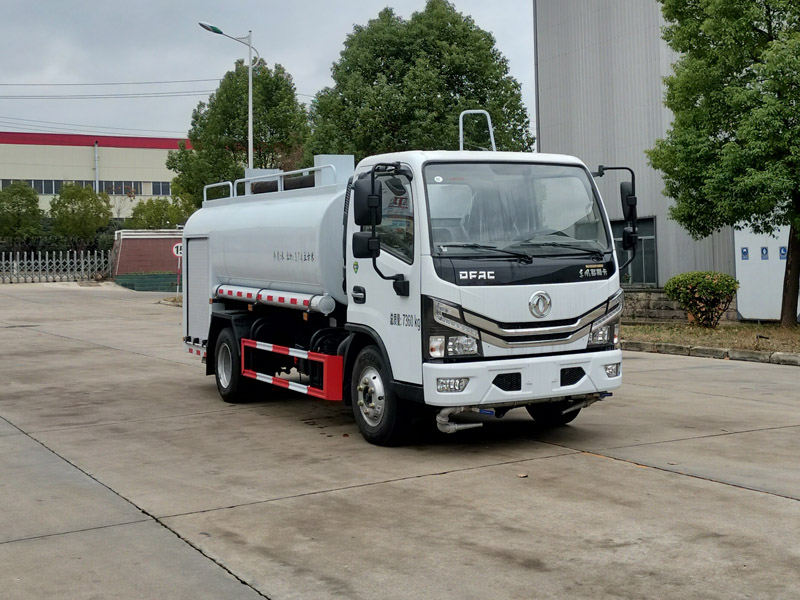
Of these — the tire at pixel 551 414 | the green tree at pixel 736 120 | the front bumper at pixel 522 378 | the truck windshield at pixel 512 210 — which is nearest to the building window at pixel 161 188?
the green tree at pixel 736 120

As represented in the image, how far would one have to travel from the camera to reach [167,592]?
5.12 metres

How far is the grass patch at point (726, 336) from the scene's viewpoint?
16.8m

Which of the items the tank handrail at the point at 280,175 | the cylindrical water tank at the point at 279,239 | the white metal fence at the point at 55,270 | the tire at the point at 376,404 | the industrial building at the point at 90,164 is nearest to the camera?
the tire at the point at 376,404

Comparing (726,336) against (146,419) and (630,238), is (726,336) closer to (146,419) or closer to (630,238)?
(630,238)

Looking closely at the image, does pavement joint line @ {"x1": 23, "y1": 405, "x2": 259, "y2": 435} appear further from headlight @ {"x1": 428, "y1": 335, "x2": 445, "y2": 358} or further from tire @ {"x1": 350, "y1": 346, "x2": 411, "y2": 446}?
headlight @ {"x1": 428, "y1": 335, "x2": 445, "y2": 358}

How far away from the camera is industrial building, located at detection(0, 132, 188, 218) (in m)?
94.5

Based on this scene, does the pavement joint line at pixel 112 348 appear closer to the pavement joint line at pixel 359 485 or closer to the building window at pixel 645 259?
the pavement joint line at pixel 359 485

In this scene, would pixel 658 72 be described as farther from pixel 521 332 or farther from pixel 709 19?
pixel 521 332

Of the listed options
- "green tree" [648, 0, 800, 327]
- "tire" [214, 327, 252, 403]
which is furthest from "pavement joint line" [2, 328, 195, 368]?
"green tree" [648, 0, 800, 327]

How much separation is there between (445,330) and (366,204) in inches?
48.2

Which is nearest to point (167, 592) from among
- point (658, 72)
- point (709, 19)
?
point (709, 19)

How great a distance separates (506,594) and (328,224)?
5.43 meters

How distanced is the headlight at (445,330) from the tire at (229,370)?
4171mm

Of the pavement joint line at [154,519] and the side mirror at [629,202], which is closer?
the pavement joint line at [154,519]
